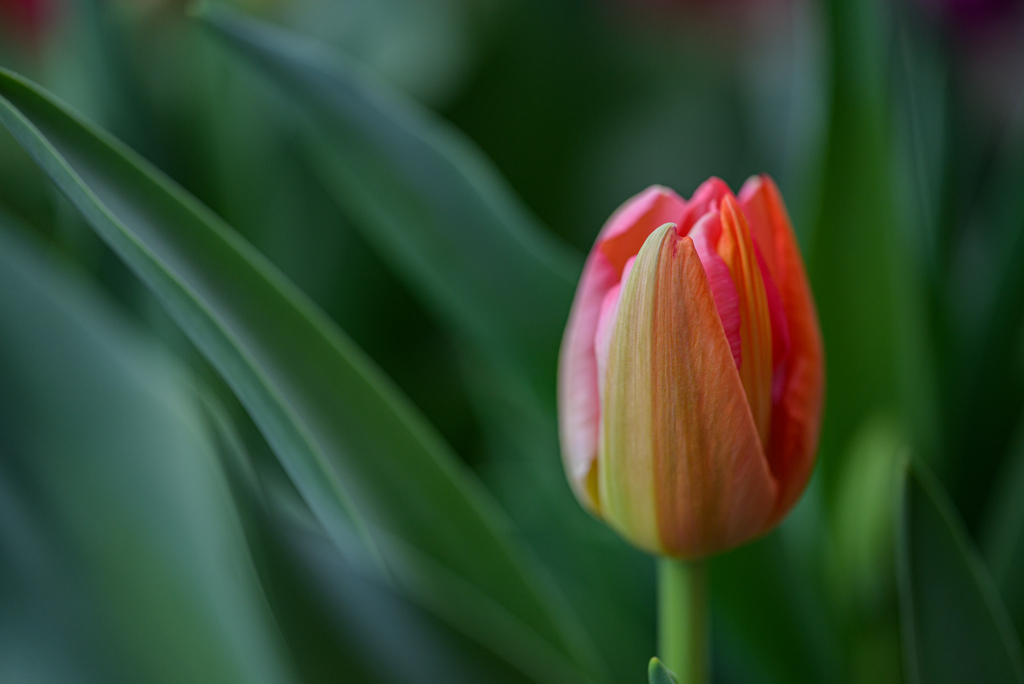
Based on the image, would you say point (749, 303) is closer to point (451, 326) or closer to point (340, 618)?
point (340, 618)

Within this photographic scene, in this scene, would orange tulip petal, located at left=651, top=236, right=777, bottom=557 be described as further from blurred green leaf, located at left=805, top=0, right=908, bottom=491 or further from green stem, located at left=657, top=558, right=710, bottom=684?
blurred green leaf, located at left=805, top=0, right=908, bottom=491

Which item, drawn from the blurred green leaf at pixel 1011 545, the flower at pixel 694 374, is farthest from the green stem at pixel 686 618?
the blurred green leaf at pixel 1011 545

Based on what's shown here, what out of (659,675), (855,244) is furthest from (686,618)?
(855,244)

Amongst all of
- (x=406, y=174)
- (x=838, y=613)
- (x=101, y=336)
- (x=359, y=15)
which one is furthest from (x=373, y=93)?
(x=359, y=15)

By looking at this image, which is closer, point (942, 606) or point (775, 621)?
point (942, 606)

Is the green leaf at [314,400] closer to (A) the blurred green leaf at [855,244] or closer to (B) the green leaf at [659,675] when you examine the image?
(B) the green leaf at [659,675]

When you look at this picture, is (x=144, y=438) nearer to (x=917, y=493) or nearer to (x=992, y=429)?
(x=917, y=493)

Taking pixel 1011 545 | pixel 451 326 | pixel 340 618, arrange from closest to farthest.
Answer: pixel 340 618 → pixel 1011 545 → pixel 451 326
